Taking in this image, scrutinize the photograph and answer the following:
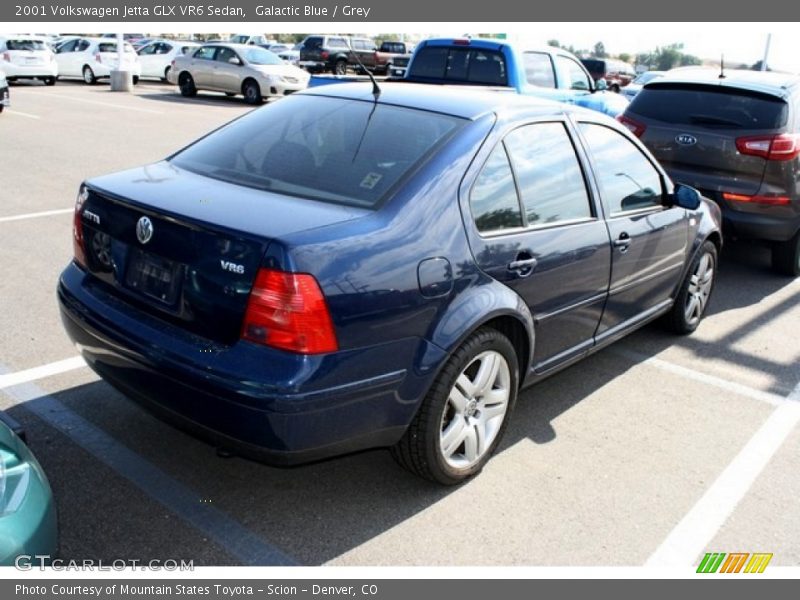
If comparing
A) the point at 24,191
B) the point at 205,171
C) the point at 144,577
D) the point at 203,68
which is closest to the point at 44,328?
the point at 205,171

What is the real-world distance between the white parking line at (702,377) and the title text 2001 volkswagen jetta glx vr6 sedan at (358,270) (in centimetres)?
92

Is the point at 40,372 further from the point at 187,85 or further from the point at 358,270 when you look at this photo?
the point at 187,85

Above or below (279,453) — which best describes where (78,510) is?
below

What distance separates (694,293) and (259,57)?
59.8 ft

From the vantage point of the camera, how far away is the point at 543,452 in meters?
3.74

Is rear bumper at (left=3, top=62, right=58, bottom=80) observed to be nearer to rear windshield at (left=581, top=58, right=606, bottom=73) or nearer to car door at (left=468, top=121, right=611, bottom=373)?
rear windshield at (left=581, top=58, right=606, bottom=73)

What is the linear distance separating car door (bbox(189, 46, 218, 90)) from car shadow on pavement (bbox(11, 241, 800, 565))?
1936cm

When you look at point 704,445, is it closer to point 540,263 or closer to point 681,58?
point 540,263

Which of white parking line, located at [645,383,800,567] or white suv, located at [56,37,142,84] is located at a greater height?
white suv, located at [56,37,142,84]

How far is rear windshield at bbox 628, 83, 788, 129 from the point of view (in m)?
6.46

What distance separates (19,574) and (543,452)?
2384 mm

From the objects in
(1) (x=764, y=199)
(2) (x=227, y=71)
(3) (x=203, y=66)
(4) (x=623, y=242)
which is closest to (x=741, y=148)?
(1) (x=764, y=199)

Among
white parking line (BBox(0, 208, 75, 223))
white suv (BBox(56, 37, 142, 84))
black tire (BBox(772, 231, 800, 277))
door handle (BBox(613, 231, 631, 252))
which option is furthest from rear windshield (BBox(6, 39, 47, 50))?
door handle (BBox(613, 231, 631, 252))

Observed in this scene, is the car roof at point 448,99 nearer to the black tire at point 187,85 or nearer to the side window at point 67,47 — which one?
the black tire at point 187,85
